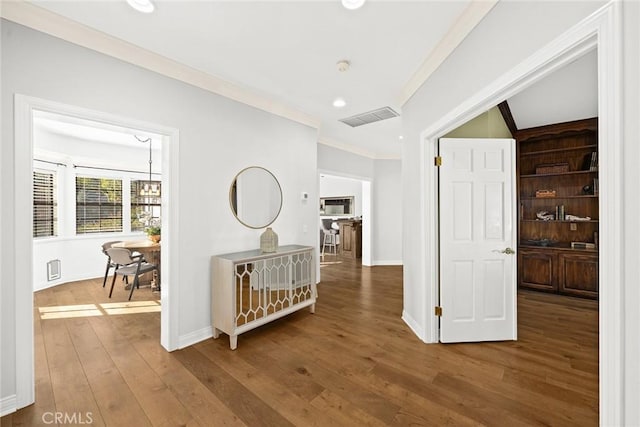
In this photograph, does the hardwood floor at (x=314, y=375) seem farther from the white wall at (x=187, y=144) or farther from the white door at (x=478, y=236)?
the white wall at (x=187, y=144)

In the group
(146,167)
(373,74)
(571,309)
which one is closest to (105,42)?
(373,74)

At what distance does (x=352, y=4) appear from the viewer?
1.83 meters

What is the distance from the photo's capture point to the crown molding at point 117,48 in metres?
1.87

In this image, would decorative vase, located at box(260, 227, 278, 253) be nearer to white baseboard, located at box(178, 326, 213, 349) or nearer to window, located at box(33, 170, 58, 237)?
white baseboard, located at box(178, 326, 213, 349)

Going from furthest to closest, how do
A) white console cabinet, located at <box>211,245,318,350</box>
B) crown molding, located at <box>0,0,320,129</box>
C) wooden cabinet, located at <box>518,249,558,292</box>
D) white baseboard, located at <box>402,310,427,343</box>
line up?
1. wooden cabinet, located at <box>518,249,558,292</box>
2. white baseboard, located at <box>402,310,427,343</box>
3. white console cabinet, located at <box>211,245,318,350</box>
4. crown molding, located at <box>0,0,320,129</box>

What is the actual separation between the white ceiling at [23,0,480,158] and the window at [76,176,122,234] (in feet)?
14.3

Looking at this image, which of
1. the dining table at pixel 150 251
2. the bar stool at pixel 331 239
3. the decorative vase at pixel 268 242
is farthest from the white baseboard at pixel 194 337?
the bar stool at pixel 331 239

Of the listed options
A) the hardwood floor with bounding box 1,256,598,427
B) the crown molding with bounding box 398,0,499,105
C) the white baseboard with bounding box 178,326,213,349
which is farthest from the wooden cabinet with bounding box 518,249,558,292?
the white baseboard with bounding box 178,326,213,349

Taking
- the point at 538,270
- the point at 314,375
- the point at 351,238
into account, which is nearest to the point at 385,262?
the point at 351,238

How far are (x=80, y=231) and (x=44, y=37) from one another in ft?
14.8

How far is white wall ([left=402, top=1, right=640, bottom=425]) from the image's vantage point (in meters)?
0.92

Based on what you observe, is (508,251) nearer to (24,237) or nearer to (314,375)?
(314,375)

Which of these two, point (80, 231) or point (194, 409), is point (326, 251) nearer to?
point (80, 231)

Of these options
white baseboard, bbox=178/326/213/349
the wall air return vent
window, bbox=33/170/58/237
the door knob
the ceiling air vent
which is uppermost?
the ceiling air vent
